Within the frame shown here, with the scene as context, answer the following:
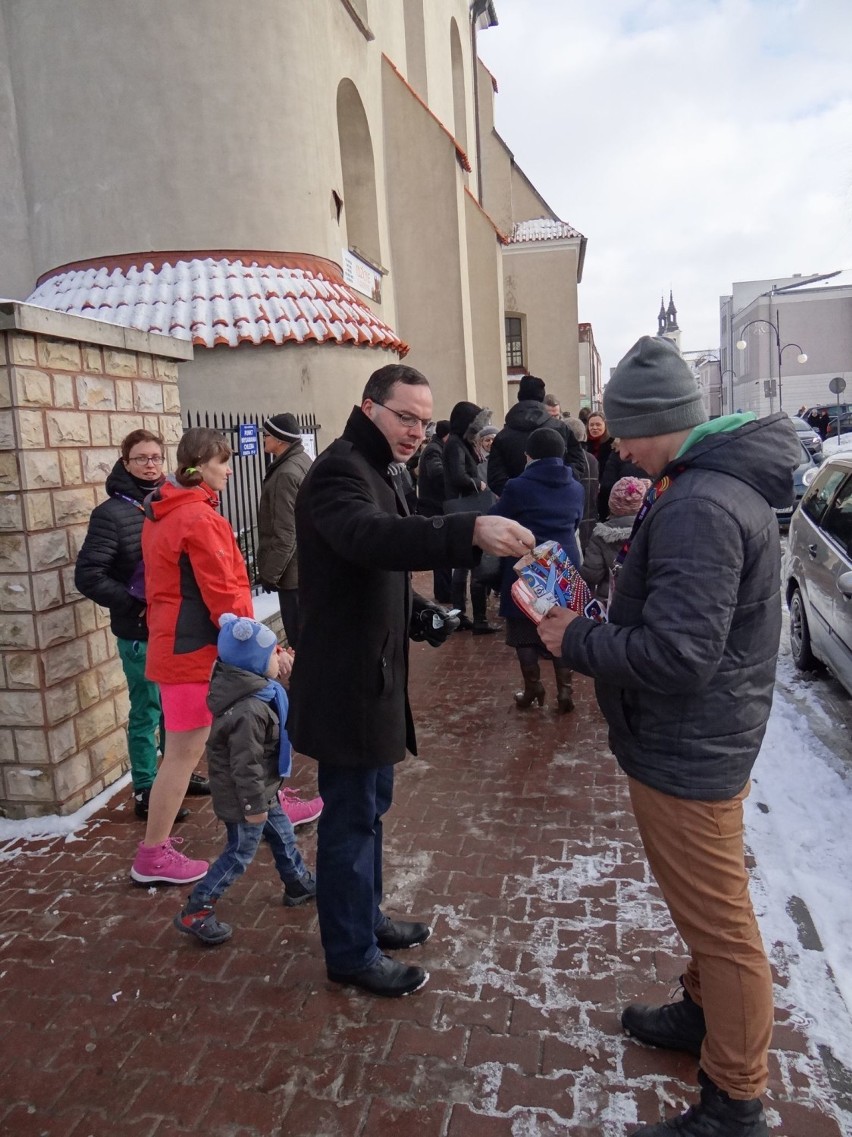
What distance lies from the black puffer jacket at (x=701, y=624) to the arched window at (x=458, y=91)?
78.7 ft

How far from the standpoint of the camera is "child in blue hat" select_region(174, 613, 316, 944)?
10.1 ft

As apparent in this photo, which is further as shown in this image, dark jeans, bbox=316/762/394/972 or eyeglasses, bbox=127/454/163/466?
eyeglasses, bbox=127/454/163/466

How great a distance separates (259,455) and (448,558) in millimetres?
6635

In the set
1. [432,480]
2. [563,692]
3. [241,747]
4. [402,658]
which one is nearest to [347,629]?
[402,658]

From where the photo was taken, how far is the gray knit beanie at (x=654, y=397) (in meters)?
2.18

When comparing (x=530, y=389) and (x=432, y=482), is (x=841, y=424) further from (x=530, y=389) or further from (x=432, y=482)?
(x=432, y=482)

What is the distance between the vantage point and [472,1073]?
255 centimetres

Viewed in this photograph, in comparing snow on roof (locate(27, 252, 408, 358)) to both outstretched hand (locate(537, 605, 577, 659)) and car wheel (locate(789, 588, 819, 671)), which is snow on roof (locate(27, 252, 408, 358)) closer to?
car wheel (locate(789, 588, 819, 671))

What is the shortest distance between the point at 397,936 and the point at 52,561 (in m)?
2.66

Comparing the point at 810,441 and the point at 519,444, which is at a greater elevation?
the point at 519,444

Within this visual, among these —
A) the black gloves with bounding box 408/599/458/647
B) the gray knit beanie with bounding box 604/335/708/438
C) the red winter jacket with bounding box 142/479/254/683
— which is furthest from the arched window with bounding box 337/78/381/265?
the gray knit beanie with bounding box 604/335/708/438

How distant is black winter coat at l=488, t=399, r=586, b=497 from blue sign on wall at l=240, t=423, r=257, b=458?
246cm

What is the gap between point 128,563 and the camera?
418cm

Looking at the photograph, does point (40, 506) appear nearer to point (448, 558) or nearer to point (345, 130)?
point (448, 558)
